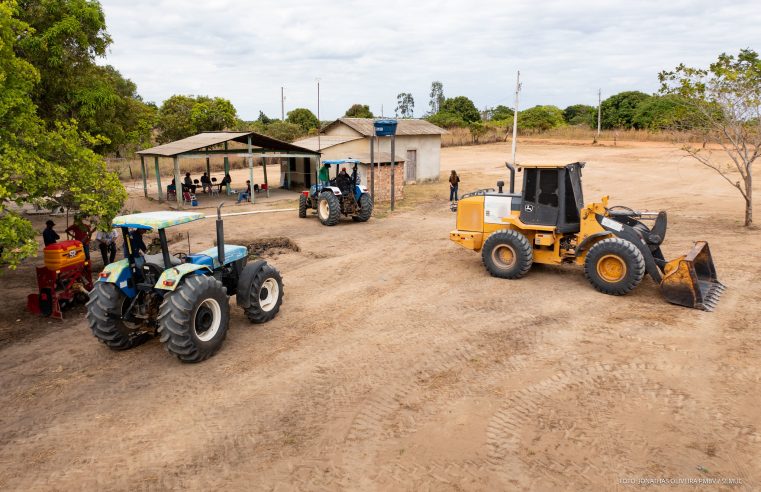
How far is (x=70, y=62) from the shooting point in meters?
15.0

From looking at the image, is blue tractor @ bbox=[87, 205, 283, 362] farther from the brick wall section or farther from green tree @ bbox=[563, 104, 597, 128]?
green tree @ bbox=[563, 104, 597, 128]

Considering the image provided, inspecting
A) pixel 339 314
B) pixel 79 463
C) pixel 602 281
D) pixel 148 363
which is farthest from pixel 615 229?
pixel 79 463

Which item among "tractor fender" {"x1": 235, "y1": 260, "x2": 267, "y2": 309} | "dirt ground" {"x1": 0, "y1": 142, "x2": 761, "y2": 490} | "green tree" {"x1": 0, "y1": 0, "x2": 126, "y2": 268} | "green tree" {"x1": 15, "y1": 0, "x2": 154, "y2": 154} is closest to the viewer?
"dirt ground" {"x1": 0, "y1": 142, "x2": 761, "y2": 490}

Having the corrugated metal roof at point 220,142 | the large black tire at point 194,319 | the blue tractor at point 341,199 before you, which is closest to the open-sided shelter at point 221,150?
the corrugated metal roof at point 220,142

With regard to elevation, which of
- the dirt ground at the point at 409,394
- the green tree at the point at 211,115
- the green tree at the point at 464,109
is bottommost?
the dirt ground at the point at 409,394

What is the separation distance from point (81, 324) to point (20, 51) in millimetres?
10168

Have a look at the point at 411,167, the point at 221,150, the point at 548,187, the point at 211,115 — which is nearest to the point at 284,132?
the point at 211,115

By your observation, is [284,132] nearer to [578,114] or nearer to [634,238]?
[634,238]

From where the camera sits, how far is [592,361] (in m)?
6.44

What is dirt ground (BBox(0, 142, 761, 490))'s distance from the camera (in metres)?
4.54

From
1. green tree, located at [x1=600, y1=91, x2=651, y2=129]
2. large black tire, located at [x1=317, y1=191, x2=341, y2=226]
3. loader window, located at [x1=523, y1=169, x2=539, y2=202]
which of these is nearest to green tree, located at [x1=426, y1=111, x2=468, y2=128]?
green tree, located at [x1=600, y1=91, x2=651, y2=129]

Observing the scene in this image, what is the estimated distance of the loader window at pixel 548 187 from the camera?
9.34 meters

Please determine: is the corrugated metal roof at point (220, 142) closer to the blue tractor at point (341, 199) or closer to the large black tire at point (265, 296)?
the blue tractor at point (341, 199)

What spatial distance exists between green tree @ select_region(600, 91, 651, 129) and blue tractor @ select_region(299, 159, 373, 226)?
46930 millimetres
